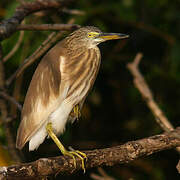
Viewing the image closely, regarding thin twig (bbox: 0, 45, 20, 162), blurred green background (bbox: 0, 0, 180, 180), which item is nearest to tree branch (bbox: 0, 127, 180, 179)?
thin twig (bbox: 0, 45, 20, 162)

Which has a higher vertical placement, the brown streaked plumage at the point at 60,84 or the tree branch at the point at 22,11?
the tree branch at the point at 22,11

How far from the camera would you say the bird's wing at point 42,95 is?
1814mm

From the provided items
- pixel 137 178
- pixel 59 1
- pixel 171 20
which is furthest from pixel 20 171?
pixel 171 20

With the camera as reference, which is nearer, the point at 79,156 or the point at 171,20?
the point at 79,156

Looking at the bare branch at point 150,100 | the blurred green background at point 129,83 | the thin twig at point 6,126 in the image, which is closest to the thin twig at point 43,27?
the thin twig at point 6,126

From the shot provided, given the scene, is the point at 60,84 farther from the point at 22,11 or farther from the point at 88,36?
the point at 22,11

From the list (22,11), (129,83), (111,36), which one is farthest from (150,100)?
(129,83)

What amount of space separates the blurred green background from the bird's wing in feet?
3.22

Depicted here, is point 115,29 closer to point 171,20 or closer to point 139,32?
point 139,32

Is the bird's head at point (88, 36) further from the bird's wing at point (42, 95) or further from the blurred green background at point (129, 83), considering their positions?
the blurred green background at point (129, 83)

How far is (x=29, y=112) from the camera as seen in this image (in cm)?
189

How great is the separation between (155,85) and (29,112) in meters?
1.40

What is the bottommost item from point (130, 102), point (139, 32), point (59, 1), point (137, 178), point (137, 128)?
point (137, 178)

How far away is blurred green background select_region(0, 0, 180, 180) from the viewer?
115 inches
